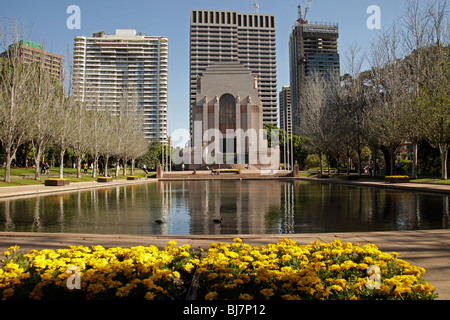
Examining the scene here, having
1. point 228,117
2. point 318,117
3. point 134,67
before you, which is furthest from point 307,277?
point 134,67

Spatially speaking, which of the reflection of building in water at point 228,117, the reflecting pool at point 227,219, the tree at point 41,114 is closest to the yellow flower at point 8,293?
the reflecting pool at point 227,219

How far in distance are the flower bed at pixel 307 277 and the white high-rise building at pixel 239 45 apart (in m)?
150

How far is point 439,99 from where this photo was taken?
1060 inches

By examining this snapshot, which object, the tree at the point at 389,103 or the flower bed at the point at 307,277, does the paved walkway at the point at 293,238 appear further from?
the tree at the point at 389,103

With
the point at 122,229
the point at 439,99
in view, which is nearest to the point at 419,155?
the point at 439,99

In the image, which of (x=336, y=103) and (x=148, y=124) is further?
(x=148, y=124)

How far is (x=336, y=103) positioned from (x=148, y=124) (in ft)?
397

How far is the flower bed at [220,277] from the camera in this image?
3678 mm

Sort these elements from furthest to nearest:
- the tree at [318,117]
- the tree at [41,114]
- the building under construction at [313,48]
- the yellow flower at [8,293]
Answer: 1. the building under construction at [313,48]
2. the tree at [318,117]
3. the tree at [41,114]
4. the yellow flower at [8,293]

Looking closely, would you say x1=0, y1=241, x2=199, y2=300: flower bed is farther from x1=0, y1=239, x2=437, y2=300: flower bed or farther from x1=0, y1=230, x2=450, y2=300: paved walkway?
x1=0, y1=230, x2=450, y2=300: paved walkway

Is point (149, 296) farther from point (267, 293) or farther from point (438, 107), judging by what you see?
point (438, 107)

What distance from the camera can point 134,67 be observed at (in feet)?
507

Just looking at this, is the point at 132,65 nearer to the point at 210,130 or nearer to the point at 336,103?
the point at 210,130

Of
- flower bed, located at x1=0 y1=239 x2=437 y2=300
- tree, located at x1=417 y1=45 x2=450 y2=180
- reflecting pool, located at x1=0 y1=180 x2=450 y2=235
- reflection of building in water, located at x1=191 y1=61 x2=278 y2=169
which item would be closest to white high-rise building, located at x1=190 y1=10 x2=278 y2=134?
reflection of building in water, located at x1=191 y1=61 x2=278 y2=169
